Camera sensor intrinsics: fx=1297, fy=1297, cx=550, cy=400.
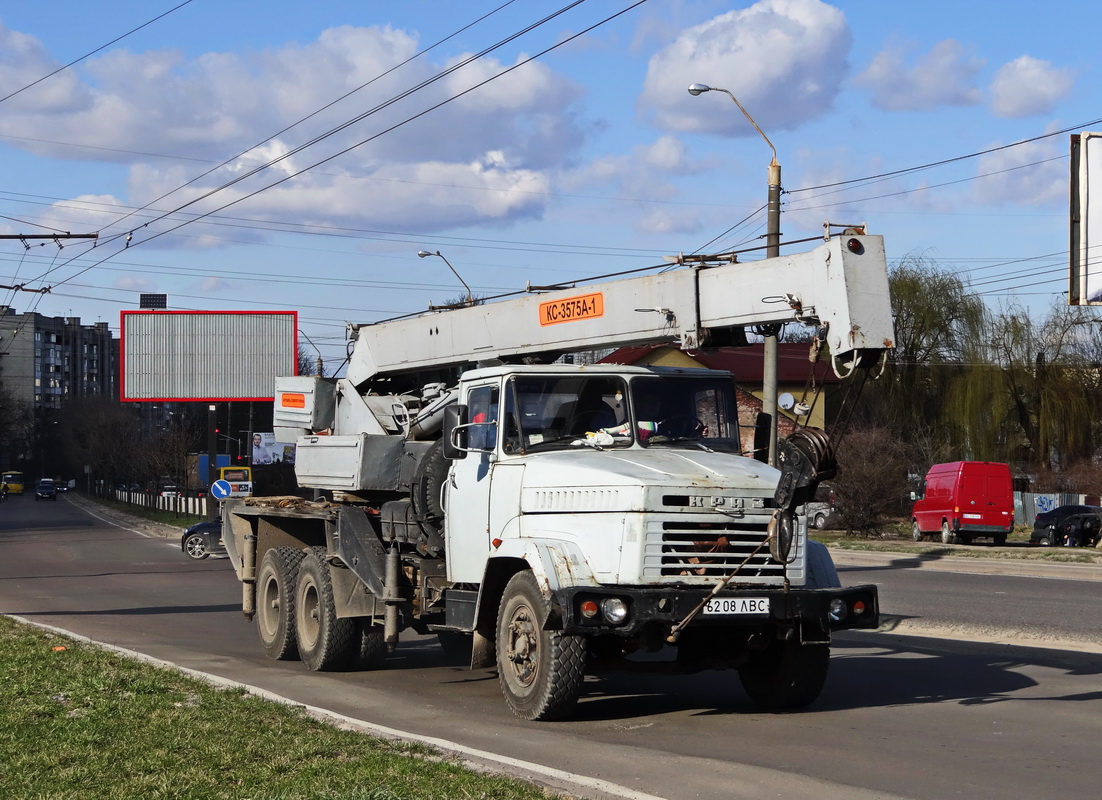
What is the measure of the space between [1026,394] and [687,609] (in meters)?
45.1

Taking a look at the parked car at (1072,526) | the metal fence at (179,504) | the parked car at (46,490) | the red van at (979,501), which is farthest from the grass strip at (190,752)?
the parked car at (46,490)

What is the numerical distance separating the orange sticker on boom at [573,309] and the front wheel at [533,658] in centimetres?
288

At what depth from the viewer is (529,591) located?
884 cm

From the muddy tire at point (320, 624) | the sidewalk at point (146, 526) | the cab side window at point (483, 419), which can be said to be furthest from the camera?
the sidewalk at point (146, 526)

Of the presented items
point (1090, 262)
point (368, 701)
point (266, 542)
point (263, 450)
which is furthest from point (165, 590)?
point (263, 450)

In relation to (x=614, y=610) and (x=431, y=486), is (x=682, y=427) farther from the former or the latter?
(x=431, y=486)

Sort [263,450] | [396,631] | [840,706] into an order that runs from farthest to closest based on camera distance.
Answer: [263,450] → [396,631] → [840,706]

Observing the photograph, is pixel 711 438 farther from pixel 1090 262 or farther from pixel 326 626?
pixel 1090 262

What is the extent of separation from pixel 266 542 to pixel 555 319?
14.6 ft

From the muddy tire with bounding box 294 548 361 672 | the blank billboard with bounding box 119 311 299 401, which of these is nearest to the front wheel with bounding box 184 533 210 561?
the blank billboard with bounding box 119 311 299 401

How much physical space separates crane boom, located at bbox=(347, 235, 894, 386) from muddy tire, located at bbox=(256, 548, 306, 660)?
86.2 inches

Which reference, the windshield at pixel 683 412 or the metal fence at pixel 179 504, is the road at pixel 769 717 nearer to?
the windshield at pixel 683 412

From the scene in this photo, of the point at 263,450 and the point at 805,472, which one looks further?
the point at 263,450

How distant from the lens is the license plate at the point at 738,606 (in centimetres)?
840
